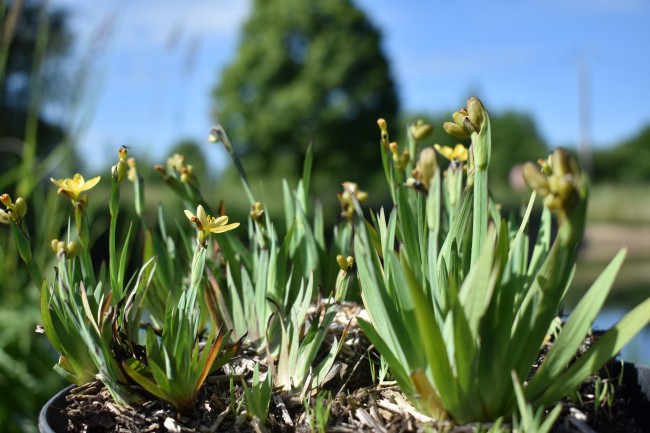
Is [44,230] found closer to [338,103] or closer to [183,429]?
[183,429]

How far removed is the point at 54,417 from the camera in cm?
80

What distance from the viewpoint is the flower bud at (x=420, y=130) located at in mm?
960

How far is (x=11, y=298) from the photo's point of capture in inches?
91.0

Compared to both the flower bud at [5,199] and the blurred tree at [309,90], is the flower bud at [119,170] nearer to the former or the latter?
the flower bud at [5,199]

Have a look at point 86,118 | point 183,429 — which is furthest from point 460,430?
point 86,118

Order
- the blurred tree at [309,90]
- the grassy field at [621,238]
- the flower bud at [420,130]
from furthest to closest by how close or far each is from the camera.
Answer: the blurred tree at [309,90] < the grassy field at [621,238] < the flower bud at [420,130]

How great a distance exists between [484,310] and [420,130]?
434mm

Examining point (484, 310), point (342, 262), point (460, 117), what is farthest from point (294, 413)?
point (460, 117)

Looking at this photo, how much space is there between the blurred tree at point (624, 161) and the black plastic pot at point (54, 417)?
89.9 feet

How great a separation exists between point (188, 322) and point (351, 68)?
17.6 meters

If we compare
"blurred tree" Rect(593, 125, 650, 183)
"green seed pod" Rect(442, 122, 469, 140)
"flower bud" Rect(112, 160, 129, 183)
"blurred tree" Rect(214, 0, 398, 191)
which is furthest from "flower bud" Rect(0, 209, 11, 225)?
"blurred tree" Rect(593, 125, 650, 183)

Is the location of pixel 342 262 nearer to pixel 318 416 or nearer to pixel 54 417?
pixel 318 416

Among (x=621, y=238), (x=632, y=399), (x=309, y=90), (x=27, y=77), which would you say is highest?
(x=632, y=399)

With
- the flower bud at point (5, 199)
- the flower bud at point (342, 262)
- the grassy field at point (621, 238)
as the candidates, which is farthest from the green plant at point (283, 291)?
the grassy field at point (621, 238)
